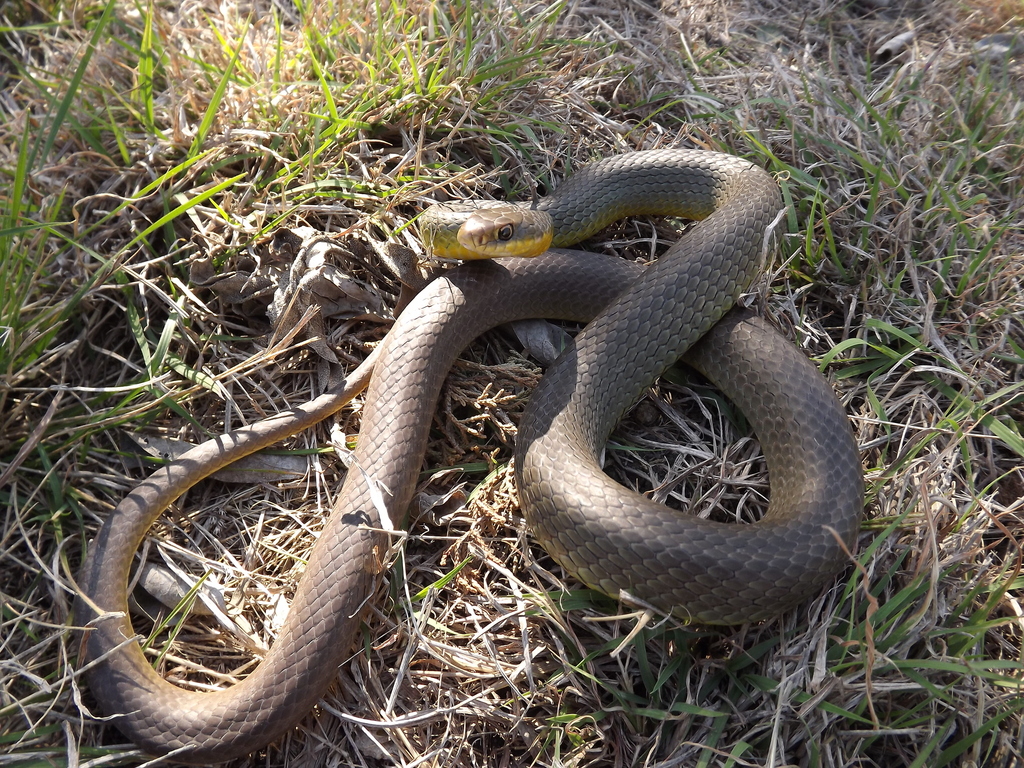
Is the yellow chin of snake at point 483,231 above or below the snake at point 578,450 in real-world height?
above

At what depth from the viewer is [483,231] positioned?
3.17 metres

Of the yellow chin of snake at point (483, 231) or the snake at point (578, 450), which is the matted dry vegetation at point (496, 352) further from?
the yellow chin of snake at point (483, 231)

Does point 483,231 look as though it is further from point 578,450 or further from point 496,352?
point 578,450

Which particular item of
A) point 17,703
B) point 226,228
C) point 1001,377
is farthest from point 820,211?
point 17,703

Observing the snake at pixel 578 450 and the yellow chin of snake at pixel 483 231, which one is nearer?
the snake at pixel 578 450

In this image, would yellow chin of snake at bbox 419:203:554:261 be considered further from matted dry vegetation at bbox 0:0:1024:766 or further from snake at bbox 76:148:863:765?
matted dry vegetation at bbox 0:0:1024:766

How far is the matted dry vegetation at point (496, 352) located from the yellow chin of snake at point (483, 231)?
267mm

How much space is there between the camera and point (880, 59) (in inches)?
175

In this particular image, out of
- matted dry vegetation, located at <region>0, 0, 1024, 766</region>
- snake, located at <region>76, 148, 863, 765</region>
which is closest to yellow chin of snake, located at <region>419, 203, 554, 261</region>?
snake, located at <region>76, 148, 863, 765</region>

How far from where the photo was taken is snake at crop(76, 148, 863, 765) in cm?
258

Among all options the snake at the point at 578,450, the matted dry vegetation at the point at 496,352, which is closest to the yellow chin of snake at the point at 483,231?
the snake at the point at 578,450

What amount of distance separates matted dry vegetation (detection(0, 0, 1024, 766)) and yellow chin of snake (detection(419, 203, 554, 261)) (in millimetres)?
267

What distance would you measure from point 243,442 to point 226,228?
120cm

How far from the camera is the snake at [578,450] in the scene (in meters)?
2.58
